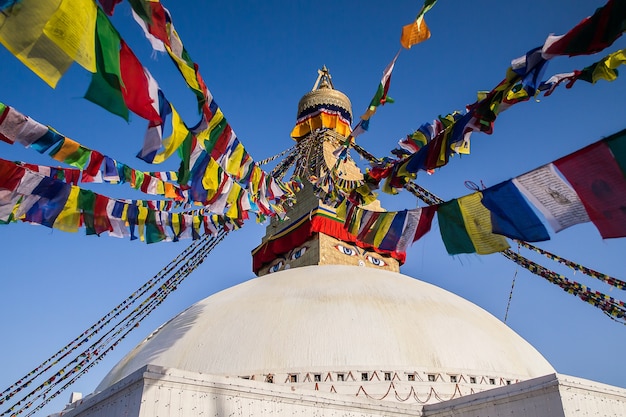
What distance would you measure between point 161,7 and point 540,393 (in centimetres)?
605

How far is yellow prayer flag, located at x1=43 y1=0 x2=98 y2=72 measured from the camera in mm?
2801

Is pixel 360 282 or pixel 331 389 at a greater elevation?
pixel 360 282

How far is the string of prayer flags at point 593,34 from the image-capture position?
3.27 meters

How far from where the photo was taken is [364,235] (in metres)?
6.42

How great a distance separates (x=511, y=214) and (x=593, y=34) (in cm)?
169

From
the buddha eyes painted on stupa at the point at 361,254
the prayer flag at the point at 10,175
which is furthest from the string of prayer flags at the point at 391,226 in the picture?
the buddha eyes painted on stupa at the point at 361,254

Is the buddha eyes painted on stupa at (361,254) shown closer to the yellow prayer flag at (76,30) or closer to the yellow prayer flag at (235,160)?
the yellow prayer flag at (235,160)

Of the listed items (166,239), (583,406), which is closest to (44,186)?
(166,239)

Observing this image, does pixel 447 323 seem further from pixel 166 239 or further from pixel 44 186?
pixel 44 186

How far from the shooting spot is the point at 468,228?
4.95 metres

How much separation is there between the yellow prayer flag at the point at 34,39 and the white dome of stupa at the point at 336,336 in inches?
202

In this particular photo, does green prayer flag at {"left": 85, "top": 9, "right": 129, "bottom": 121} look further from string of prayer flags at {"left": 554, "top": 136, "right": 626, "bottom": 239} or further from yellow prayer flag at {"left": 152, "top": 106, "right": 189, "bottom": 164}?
string of prayer flags at {"left": 554, "top": 136, "right": 626, "bottom": 239}

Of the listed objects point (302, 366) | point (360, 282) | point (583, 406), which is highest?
point (360, 282)

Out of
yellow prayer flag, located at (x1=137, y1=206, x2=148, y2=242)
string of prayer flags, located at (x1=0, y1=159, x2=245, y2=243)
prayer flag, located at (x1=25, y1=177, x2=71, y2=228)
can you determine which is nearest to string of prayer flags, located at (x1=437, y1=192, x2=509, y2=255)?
string of prayer flags, located at (x1=0, y1=159, x2=245, y2=243)
